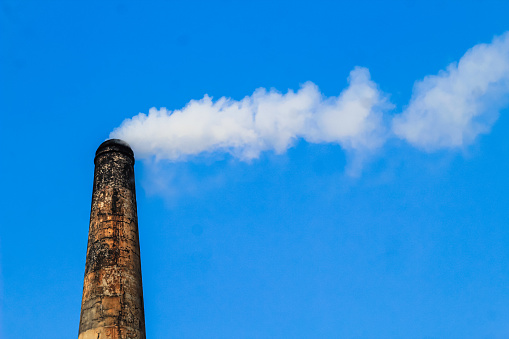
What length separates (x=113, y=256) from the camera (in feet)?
31.5

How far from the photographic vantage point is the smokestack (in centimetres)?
898

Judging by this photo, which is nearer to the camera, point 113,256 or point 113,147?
point 113,256

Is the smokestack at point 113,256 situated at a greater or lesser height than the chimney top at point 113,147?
lesser

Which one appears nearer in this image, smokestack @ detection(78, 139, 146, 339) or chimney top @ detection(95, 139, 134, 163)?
smokestack @ detection(78, 139, 146, 339)

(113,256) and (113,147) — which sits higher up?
(113,147)

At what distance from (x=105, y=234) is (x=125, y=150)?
2258 mm

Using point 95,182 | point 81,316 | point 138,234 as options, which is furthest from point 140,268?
point 95,182

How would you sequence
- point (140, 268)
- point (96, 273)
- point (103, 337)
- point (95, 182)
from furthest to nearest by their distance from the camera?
point (95, 182) → point (140, 268) → point (96, 273) → point (103, 337)

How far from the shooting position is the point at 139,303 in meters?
9.60

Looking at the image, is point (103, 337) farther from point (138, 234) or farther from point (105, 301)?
point (138, 234)

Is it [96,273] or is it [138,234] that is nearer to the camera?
[96,273]

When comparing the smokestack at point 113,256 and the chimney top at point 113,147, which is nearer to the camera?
the smokestack at point 113,256

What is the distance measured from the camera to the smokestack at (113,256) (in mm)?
8984

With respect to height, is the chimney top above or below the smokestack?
above
